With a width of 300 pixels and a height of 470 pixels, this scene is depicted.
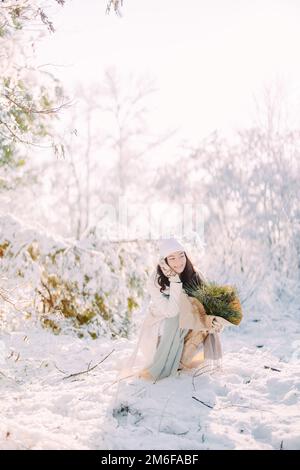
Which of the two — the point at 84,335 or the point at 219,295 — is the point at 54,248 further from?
the point at 219,295

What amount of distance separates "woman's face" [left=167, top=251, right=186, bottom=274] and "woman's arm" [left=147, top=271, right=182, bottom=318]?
10cm

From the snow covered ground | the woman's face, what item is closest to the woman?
the woman's face

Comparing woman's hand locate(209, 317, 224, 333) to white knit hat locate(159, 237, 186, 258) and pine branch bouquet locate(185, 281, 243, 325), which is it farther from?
white knit hat locate(159, 237, 186, 258)

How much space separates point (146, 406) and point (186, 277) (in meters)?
1.41

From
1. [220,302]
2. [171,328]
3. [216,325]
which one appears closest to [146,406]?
[171,328]

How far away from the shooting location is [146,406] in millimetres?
3527

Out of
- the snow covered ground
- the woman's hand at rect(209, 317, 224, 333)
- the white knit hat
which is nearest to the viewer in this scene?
the snow covered ground

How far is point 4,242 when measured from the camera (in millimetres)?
6984

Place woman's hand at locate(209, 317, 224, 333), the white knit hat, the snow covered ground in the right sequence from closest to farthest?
the snow covered ground, woman's hand at locate(209, 317, 224, 333), the white knit hat

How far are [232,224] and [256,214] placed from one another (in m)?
0.59

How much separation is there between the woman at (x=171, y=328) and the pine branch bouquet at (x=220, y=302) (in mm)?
85

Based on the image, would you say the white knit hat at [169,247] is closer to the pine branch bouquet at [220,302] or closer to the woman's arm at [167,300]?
the woman's arm at [167,300]

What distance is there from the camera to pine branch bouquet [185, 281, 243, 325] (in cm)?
415
